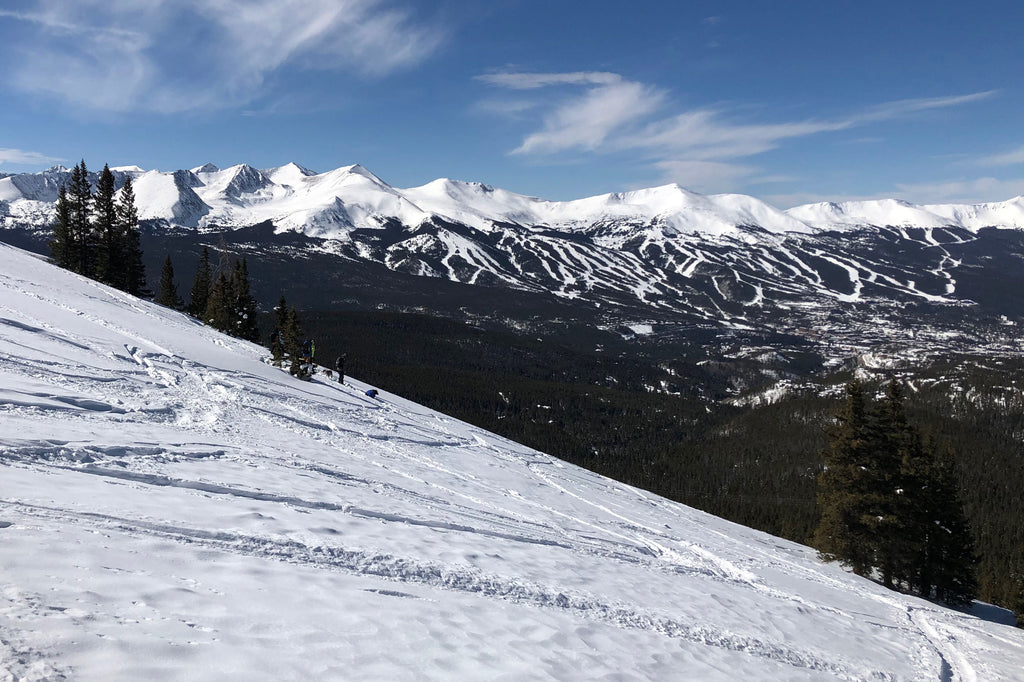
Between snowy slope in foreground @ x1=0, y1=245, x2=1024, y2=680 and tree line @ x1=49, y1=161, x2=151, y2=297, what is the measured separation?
38.3 meters

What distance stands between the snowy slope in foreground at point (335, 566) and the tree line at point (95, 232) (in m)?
38.3

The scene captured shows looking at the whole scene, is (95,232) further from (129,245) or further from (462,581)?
(462,581)

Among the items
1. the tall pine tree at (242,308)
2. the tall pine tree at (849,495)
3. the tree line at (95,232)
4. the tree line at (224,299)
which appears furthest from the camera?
the tall pine tree at (242,308)

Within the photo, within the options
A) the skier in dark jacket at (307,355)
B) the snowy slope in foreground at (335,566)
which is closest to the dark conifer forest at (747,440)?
the skier in dark jacket at (307,355)

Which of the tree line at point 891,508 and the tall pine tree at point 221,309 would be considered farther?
the tall pine tree at point 221,309

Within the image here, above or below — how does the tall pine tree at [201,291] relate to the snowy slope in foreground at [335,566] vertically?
above

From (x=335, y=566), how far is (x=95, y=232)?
65140 millimetres

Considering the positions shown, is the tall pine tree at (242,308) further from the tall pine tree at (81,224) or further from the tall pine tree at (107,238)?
the tall pine tree at (81,224)

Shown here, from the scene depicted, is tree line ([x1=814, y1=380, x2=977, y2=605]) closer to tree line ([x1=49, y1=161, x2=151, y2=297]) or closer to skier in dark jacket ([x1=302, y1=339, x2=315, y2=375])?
skier in dark jacket ([x1=302, y1=339, x2=315, y2=375])

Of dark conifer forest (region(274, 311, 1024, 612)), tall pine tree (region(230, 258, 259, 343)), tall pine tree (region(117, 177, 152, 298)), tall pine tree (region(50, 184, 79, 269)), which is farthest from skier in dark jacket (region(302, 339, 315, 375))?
dark conifer forest (region(274, 311, 1024, 612))

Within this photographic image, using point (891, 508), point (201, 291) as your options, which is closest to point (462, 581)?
point (891, 508)

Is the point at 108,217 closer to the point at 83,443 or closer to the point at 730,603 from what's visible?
the point at 83,443

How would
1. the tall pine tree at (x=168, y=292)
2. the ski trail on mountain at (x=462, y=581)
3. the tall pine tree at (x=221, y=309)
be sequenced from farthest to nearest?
the tall pine tree at (x=168, y=292) < the tall pine tree at (x=221, y=309) < the ski trail on mountain at (x=462, y=581)

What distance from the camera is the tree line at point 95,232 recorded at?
55750mm
